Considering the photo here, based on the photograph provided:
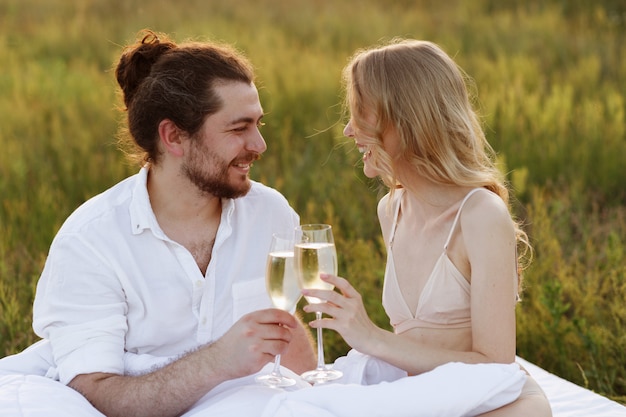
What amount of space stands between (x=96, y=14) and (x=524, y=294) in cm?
734

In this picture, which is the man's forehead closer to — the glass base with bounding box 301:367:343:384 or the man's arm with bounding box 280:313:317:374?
the man's arm with bounding box 280:313:317:374

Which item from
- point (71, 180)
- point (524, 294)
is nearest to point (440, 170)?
point (524, 294)

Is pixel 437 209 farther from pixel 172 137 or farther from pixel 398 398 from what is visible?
pixel 172 137

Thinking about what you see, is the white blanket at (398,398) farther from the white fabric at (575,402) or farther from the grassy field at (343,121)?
the grassy field at (343,121)

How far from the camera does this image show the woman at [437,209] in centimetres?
264

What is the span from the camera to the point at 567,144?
20.5 feet

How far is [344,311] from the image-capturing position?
2.41m

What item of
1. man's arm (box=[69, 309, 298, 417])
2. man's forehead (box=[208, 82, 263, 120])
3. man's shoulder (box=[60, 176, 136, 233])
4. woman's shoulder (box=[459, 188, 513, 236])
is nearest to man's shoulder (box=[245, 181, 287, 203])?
man's forehead (box=[208, 82, 263, 120])

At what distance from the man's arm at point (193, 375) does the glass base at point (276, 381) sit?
1.6 inches

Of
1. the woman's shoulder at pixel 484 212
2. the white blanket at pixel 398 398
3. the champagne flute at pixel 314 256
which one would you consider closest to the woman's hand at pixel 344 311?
the champagne flute at pixel 314 256

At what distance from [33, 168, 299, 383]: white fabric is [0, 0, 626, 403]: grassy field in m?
0.70

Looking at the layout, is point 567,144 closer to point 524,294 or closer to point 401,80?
point 524,294

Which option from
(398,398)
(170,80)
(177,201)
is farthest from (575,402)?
(170,80)

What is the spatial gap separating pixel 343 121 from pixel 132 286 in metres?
3.82
